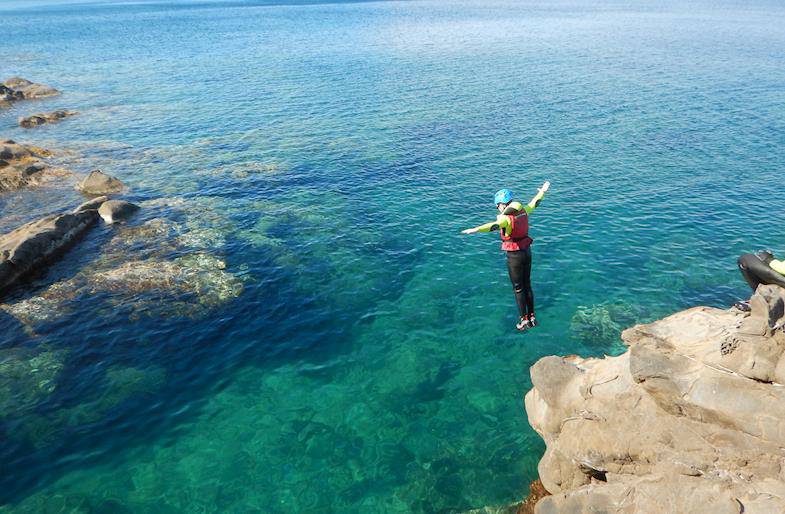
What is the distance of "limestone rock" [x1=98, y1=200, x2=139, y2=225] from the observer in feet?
117

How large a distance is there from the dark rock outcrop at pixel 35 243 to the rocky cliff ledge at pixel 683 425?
30.7 metres

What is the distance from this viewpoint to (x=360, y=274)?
2994 centimetres

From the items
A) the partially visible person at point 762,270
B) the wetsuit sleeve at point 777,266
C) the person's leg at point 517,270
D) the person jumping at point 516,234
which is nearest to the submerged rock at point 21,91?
the person jumping at point 516,234

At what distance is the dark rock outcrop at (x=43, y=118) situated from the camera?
61.8 m

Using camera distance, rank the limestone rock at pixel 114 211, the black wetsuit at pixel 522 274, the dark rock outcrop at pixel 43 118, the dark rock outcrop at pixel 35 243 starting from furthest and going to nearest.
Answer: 1. the dark rock outcrop at pixel 43 118
2. the limestone rock at pixel 114 211
3. the dark rock outcrop at pixel 35 243
4. the black wetsuit at pixel 522 274

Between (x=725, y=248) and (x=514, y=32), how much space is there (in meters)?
116

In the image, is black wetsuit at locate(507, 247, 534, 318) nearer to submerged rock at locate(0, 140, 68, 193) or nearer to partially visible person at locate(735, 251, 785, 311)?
partially visible person at locate(735, 251, 785, 311)

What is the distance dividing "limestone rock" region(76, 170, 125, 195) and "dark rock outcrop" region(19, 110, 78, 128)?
29.4 m

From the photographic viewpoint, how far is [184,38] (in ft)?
449

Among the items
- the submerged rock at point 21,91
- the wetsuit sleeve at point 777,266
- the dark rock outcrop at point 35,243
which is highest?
the submerged rock at point 21,91

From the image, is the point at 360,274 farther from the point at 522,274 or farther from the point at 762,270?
the point at 762,270

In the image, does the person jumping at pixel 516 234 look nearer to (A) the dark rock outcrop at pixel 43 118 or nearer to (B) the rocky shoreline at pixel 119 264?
(B) the rocky shoreline at pixel 119 264

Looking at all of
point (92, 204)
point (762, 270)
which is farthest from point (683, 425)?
point (92, 204)

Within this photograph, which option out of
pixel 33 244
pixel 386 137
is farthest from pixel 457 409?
pixel 386 137
